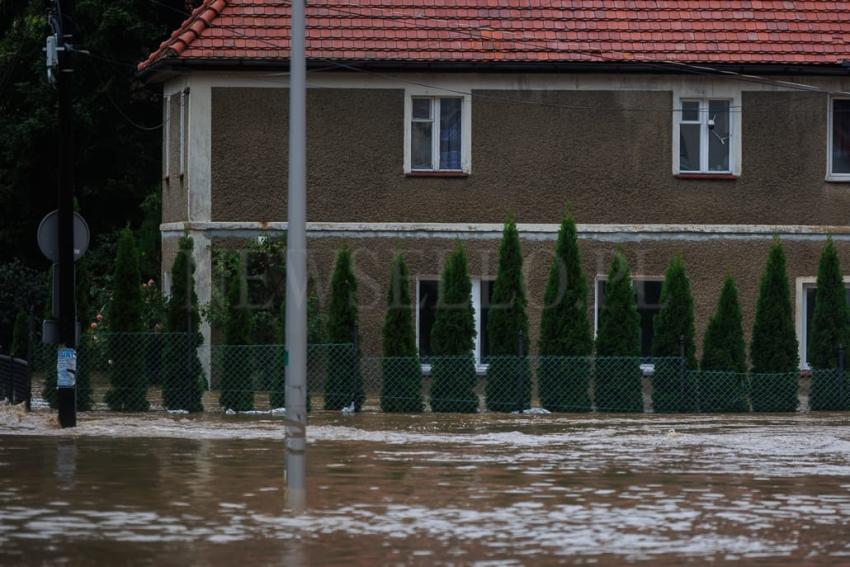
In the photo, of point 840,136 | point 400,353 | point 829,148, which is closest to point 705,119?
point 829,148

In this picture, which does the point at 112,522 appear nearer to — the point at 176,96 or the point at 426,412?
the point at 426,412

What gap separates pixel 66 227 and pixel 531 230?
937 cm

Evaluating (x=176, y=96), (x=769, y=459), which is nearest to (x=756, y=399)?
(x=769, y=459)

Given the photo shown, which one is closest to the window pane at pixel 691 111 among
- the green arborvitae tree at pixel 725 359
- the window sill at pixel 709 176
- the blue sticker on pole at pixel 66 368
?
the window sill at pixel 709 176

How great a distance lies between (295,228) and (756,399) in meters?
13.9

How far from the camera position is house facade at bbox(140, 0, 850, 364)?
29.1 metres

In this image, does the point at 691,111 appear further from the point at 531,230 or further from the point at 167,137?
the point at 167,137

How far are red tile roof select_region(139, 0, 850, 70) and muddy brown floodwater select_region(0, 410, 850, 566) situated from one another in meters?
7.47

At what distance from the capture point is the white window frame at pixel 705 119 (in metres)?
29.6

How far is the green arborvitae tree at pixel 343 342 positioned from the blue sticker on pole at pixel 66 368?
4.51 m

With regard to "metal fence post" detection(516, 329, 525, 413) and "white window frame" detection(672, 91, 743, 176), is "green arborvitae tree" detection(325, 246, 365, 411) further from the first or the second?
"white window frame" detection(672, 91, 743, 176)

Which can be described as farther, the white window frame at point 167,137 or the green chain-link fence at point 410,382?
the white window frame at point 167,137

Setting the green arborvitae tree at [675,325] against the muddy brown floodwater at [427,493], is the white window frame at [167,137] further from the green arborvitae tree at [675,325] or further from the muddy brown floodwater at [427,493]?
the green arborvitae tree at [675,325]

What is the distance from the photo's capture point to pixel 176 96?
3070 centimetres
